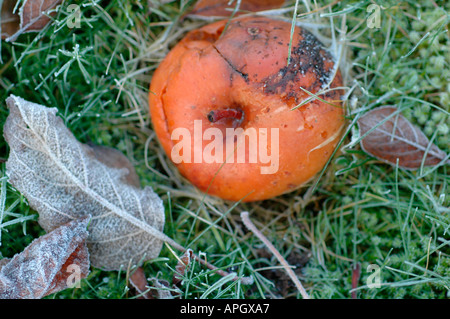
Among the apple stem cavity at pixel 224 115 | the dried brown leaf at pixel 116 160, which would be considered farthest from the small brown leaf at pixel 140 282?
the apple stem cavity at pixel 224 115

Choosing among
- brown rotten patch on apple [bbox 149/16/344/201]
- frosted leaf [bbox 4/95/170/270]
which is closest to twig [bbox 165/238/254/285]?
frosted leaf [bbox 4/95/170/270]

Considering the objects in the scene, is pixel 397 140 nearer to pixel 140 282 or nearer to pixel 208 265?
pixel 208 265

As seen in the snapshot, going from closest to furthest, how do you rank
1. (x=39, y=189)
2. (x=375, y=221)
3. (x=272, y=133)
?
(x=272, y=133)
(x=39, y=189)
(x=375, y=221)

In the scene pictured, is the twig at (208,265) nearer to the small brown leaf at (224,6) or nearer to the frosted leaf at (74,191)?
the frosted leaf at (74,191)

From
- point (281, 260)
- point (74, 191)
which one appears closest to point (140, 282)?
point (74, 191)

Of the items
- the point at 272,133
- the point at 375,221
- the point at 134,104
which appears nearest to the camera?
the point at 272,133

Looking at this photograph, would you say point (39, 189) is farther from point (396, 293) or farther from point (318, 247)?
point (396, 293)

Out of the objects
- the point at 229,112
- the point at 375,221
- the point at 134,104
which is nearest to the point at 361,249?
the point at 375,221
